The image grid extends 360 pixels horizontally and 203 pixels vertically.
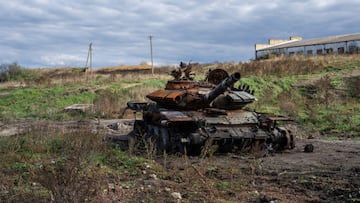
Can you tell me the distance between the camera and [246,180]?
882 centimetres

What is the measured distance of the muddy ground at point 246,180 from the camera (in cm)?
734

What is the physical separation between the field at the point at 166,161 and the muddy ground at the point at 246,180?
0.02 metres

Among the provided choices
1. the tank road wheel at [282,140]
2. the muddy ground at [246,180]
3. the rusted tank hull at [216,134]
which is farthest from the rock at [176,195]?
the tank road wheel at [282,140]

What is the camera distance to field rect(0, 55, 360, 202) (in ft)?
23.2

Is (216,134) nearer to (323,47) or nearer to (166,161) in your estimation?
(166,161)

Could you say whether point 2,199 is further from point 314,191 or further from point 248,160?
point 248,160

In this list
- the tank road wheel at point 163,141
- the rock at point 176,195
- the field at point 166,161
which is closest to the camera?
the field at point 166,161

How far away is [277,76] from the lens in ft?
102

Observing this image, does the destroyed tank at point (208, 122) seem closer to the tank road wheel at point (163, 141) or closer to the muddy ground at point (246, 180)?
the tank road wheel at point (163, 141)

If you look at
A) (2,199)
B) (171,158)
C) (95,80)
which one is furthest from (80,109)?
(2,199)

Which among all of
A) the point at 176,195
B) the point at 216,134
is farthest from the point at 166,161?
the point at 176,195

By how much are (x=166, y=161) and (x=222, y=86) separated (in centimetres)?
246

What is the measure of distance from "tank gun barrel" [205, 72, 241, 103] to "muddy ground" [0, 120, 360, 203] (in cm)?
155

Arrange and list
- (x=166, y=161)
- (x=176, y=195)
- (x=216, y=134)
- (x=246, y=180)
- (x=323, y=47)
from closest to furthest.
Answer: (x=176, y=195) < (x=246, y=180) < (x=166, y=161) < (x=216, y=134) < (x=323, y=47)
